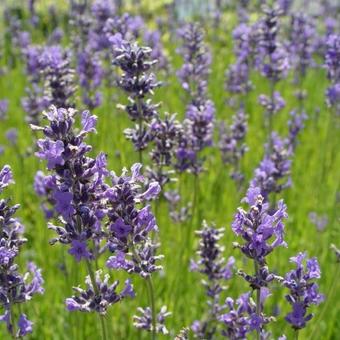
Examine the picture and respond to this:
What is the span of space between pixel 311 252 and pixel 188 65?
1.53 meters

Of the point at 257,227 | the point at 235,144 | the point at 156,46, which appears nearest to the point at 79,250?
the point at 257,227

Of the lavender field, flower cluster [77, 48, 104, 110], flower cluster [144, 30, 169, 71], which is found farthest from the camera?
flower cluster [144, 30, 169, 71]

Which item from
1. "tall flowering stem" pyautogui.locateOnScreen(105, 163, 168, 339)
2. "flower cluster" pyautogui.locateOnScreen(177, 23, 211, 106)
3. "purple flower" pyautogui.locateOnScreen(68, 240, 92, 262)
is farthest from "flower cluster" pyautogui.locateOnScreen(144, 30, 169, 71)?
"purple flower" pyautogui.locateOnScreen(68, 240, 92, 262)

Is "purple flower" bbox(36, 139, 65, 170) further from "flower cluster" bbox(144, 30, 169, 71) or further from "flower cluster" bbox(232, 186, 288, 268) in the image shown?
"flower cluster" bbox(144, 30, 169, 71)

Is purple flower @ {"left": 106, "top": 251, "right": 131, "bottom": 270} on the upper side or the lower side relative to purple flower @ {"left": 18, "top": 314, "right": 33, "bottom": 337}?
upper

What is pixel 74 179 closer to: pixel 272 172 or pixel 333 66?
pixel 272 172

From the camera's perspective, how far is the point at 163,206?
4559 millimetres

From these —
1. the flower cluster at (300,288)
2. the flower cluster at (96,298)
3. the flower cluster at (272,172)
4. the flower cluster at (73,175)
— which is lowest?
the flower cluster at (272,172)

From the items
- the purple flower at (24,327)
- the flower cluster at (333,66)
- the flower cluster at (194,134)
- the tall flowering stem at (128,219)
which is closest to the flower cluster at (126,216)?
the tall flowering stem at (128,219)

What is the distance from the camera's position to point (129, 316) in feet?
11.4

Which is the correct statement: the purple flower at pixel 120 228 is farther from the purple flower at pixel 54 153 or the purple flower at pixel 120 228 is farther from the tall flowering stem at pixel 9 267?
the tall flowering stem at pixel 9 267

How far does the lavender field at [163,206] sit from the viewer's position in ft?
6.03

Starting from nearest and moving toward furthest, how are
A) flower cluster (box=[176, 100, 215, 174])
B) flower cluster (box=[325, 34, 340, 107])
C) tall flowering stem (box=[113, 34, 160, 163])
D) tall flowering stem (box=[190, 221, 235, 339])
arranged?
tall flowering stem (box=[113, 34, 160, 163]) < tall flowering stem (box=[190, 221, 235, 339]) < flower cluster (box=[176, 100, 215, 174]) < flower cluster (box=[325, 34, 340, 107])

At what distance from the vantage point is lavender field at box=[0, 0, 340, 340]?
1.84 metres
